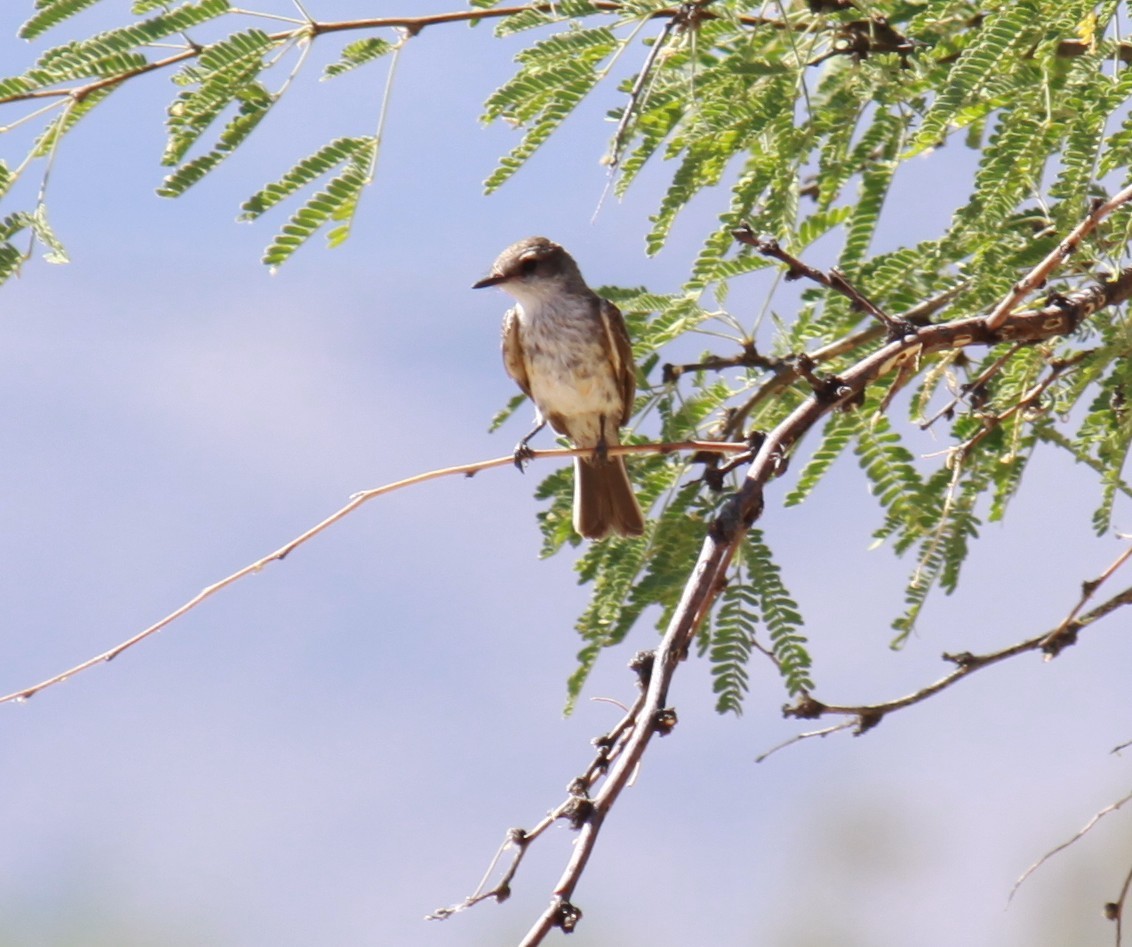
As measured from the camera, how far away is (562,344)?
529 centimetres

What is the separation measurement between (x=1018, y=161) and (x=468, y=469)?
4.43ft

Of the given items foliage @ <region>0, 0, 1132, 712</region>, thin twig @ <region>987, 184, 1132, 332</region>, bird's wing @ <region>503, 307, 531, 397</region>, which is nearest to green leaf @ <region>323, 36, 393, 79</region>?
foliage @ <region>0, 0, 1132, 712</region>

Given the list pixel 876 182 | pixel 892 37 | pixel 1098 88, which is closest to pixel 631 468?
pixel 876 182

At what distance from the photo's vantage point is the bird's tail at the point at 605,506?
3.60m

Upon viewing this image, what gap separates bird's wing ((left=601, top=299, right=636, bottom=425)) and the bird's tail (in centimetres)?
43

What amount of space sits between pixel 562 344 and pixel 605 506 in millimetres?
1682

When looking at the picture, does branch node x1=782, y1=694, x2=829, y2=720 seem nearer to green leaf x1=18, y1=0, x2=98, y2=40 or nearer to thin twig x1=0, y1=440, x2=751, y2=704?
thin twig x1=0, y1=440, x2=751, y2=704

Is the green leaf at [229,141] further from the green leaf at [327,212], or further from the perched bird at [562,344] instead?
the perched bird at [562,344]

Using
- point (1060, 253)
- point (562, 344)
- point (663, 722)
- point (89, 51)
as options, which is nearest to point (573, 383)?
point (562, 344)

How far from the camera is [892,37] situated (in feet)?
11.2

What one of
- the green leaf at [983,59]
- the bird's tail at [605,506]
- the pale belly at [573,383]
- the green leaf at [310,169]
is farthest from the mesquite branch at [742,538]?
the pale belly at [573,383]

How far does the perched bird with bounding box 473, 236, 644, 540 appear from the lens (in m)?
5.04

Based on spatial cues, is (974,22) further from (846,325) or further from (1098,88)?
(846,325)

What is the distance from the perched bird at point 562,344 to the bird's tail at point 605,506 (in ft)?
2.38
